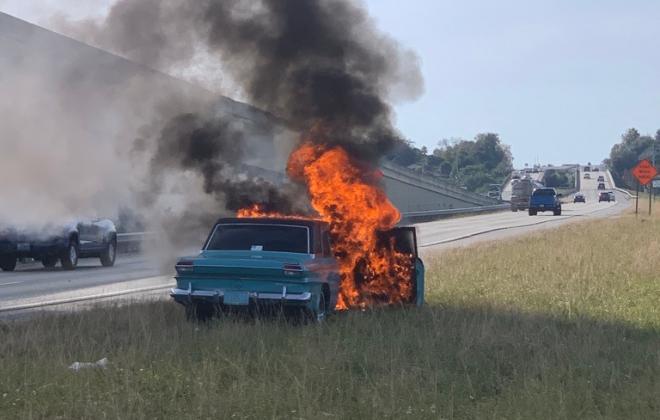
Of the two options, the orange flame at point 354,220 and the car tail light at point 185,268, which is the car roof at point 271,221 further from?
the orange flame at point 354,220

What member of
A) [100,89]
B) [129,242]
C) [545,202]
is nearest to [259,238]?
[100,89]

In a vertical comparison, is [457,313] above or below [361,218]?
below

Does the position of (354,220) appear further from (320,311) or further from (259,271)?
(259,271)

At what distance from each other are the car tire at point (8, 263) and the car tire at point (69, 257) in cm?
107

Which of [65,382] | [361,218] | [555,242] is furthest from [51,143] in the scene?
[555,242]

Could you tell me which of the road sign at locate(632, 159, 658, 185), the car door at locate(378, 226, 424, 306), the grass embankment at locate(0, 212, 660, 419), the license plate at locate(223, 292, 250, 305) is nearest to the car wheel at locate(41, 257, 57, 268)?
the grass embankment at locate(0, 212, 660, 419)

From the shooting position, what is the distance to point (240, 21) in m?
17.5

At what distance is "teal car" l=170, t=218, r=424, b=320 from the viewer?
11805 millimetres

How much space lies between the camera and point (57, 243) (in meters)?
23.7

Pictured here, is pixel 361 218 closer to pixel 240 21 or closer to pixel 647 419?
pixel 240 21

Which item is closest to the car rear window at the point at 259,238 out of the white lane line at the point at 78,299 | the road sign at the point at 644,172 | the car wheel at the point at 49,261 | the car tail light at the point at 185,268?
the car tail light at the point at 185,268

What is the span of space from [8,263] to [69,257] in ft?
4.51

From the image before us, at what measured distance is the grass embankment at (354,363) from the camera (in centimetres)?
780

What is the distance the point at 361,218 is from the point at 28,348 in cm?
595
